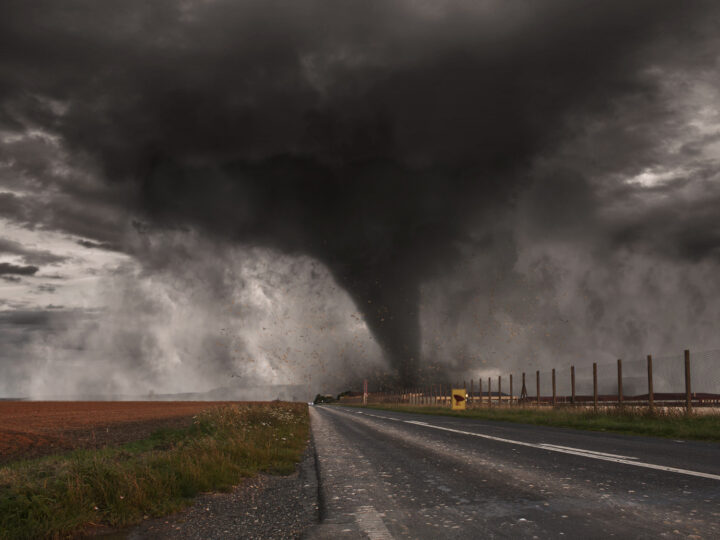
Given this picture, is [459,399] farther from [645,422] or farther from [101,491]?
[101,491]

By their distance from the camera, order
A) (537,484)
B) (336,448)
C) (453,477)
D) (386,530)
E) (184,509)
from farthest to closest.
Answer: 1. (336,448)
2. (453,477)
3. (537,484)
4. (184,509)
5. (386,530)

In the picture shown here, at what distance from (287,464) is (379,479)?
2.58 metres

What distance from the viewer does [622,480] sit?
5.87m

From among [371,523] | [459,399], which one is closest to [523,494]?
[371,523]

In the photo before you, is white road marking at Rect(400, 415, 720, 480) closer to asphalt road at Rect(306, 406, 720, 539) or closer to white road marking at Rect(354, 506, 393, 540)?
asphalt road at Rect(306, 406, 720, 539)

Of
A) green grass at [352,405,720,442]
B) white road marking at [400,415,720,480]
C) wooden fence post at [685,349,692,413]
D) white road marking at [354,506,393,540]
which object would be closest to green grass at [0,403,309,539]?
white road marking at [354,506,393,540]

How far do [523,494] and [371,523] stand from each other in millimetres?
1929

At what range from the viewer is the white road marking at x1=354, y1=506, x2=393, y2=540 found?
386cm

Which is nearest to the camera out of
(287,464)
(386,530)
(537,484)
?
(386,530)

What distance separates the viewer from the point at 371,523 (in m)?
4.27

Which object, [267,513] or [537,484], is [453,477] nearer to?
[537,484]

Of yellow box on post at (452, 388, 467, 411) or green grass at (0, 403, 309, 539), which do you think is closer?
green grass at (0, 403, 309, 539)

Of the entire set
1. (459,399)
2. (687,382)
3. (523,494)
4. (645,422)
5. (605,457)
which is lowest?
(459,399)

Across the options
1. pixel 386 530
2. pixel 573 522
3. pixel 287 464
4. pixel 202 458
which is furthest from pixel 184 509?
pixel 573 522
